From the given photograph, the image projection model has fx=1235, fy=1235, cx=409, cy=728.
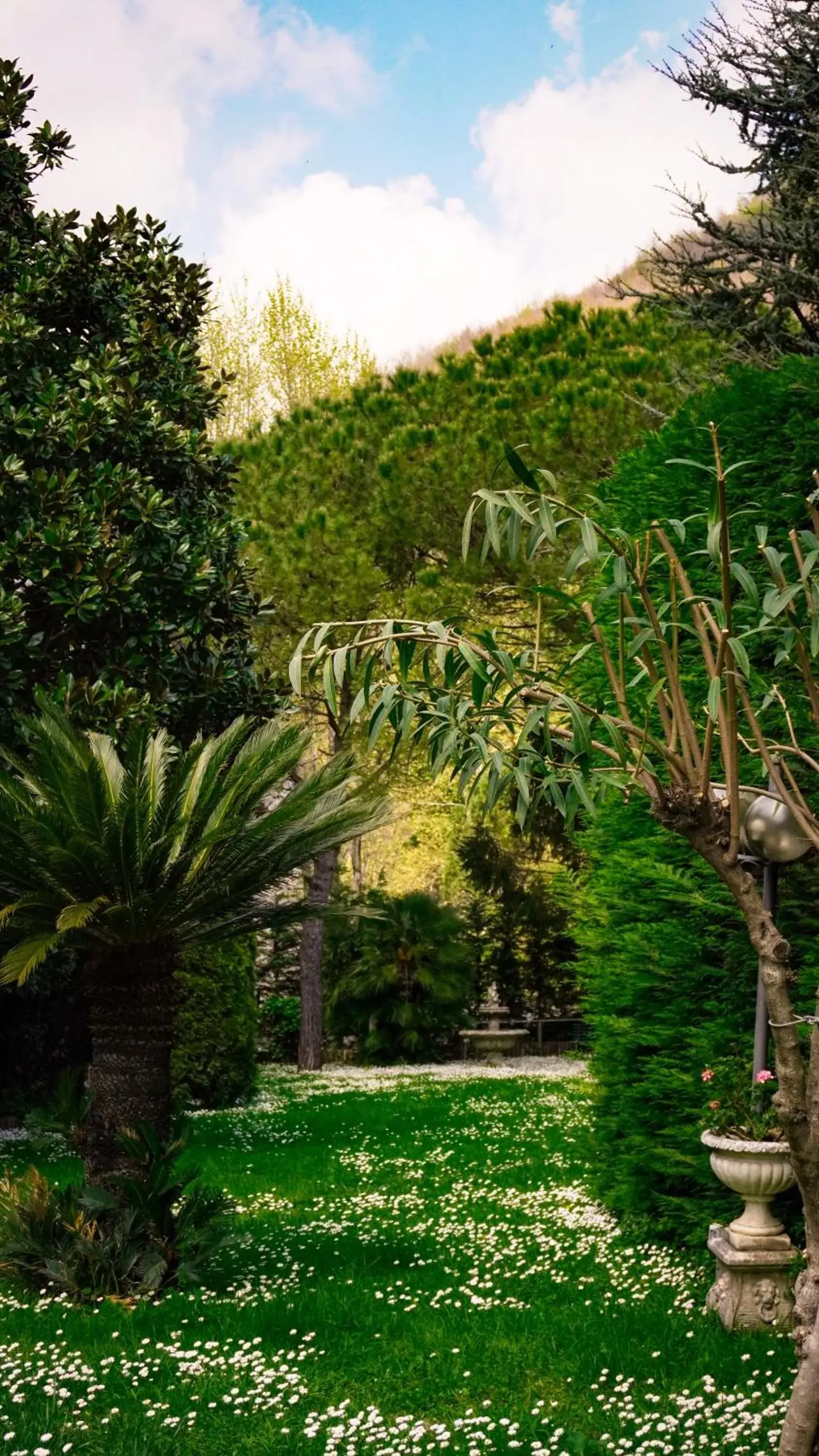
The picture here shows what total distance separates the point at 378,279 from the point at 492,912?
18696 mm

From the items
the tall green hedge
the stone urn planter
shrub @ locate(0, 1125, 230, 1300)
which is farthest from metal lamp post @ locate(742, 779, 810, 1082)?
shrub @ locate(0, 1125, 230, 1300)

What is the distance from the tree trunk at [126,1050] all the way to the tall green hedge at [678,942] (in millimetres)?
2160

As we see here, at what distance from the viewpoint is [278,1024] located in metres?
16.2

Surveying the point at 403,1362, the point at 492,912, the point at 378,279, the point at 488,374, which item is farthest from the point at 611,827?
the point at 378,279

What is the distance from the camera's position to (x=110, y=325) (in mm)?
8609

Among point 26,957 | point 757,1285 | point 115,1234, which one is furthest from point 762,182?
point 115,1234

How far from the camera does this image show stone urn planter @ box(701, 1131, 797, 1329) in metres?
4.41

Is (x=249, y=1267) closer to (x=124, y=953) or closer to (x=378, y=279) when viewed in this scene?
(x=124, y=953)

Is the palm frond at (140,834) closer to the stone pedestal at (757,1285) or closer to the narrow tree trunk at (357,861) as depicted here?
the stone pedestal at (757,1285)

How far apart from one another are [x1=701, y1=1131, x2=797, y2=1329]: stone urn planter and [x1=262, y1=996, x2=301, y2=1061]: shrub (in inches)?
470

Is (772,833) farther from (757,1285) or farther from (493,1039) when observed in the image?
(493,1039)

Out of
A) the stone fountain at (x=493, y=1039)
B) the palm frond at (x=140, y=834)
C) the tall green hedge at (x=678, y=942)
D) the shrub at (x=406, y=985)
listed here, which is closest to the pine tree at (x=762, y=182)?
the tall green hedge at (x=678, y=942)

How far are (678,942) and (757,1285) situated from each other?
5.07 ft

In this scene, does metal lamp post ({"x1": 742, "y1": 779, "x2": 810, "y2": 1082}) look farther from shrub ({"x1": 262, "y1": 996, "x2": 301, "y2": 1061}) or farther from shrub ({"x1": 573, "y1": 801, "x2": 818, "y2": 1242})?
shrub ({"x1": 262, "y1": 996, "x2": 301, "y2": 1061})
